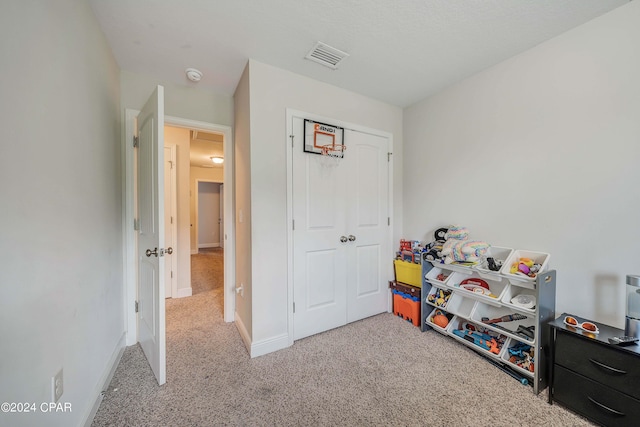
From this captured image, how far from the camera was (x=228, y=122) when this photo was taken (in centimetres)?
258

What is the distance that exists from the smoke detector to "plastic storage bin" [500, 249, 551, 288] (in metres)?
3.09

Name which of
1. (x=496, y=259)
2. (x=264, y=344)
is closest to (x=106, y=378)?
(x=264, y=344)

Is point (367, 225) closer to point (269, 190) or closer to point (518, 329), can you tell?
point (269, 190)

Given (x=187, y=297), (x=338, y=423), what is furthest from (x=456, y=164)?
(x=187, y=297)

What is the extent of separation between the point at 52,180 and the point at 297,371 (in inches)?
73.9

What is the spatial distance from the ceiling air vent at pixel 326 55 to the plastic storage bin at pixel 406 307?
2.45 m

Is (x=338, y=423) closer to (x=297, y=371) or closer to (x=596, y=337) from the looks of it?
(x=297, y=371)

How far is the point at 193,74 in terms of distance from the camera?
217 cm

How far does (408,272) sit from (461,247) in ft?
2.27

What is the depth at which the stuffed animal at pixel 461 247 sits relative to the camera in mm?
2027

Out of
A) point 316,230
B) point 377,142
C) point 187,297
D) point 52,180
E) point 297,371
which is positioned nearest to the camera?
point 52,180

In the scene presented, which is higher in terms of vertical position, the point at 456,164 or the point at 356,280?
the point at 456,164

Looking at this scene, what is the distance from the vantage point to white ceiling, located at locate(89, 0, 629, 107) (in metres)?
1.49

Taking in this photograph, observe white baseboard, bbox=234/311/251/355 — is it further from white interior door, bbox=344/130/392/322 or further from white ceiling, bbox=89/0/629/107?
white ceiling, bbox=89/0/629/107
